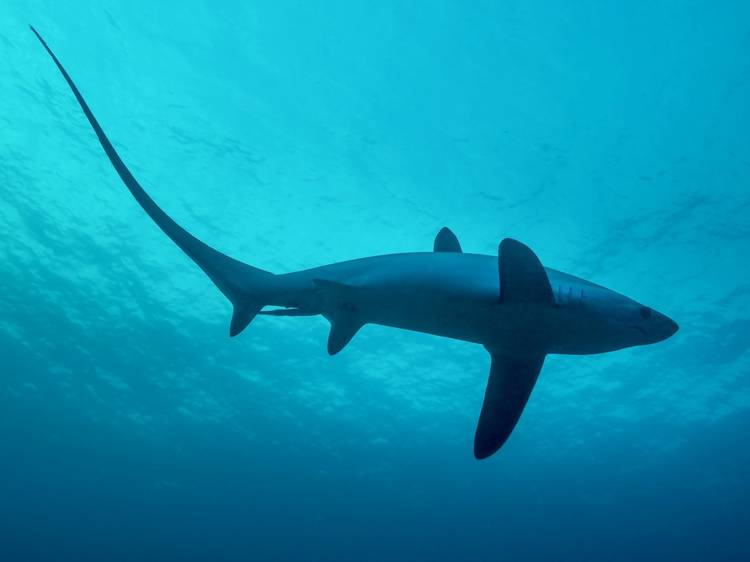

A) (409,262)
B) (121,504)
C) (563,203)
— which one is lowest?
(409,262)

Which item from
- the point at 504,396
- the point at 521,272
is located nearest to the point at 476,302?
the point at 521,272

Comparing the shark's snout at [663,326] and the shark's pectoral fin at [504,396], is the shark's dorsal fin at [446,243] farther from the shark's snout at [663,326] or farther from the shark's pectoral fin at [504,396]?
the shark's snout at [663,326]

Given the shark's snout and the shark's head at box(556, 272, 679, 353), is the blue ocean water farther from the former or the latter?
the shark's snout

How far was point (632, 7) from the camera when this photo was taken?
776 centimetres

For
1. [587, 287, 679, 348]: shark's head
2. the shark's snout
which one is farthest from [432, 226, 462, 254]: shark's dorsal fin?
the shark's snout

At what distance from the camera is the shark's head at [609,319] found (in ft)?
10.8

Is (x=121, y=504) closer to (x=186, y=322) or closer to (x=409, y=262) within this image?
(x=186, y=322)

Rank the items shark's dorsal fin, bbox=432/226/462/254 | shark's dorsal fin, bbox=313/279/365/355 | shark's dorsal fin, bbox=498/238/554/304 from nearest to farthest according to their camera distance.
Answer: shark's dorsal fin, bbox=498/238/554/304
shark's dorsal fin, bbox=313/279/365/355
shark's dorsal fin, bbox=432/226/462/254

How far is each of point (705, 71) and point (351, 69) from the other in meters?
6.21

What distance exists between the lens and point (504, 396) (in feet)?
12.6

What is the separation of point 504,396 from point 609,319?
3.29 feet

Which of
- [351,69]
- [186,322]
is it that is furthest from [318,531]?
[351,69]

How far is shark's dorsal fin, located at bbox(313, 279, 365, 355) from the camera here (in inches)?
147

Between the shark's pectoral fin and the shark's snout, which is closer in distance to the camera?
the shark's snout
